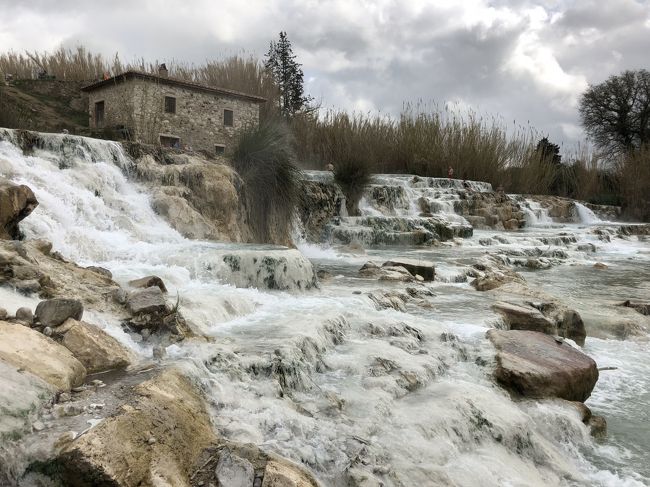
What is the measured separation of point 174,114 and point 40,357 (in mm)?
14205

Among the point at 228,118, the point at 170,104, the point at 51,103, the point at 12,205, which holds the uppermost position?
the point at 51,103

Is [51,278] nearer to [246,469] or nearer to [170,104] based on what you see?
[246,469]

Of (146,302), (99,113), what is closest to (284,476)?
(146,302)

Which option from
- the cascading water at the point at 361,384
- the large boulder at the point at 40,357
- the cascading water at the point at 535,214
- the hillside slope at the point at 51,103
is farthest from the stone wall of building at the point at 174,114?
the large boulder at the point at 40,357

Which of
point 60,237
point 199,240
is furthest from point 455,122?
point 60,237

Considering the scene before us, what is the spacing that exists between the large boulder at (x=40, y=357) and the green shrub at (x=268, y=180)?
7834 mm

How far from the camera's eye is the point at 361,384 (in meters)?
3.87

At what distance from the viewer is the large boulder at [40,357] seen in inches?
106

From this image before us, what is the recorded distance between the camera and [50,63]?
19.9 metres

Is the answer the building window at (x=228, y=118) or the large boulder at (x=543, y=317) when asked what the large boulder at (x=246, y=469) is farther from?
the building window at (x=228, y=118)

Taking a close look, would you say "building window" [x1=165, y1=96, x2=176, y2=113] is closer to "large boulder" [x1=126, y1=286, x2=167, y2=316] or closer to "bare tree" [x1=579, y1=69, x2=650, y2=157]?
"large boulder" [x1=126, y1=286, x2=167, y2=316]

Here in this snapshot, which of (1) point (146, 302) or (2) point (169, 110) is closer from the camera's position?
(1) point (146, 302)

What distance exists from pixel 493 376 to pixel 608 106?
30942 mm

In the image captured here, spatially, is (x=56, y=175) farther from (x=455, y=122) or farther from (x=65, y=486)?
(x=455, y=122)
